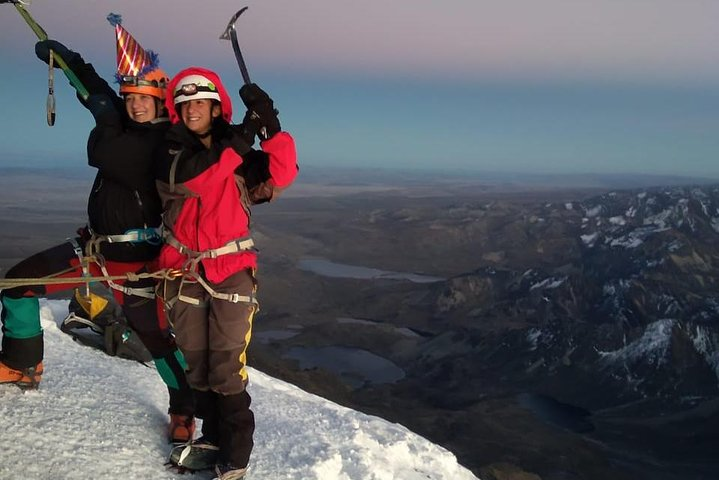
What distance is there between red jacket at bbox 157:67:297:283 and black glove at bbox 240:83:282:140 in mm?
119

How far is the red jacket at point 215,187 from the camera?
18.0ft

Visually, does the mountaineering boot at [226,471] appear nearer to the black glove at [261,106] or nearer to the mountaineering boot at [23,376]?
the mountaineering boot at [23,376]

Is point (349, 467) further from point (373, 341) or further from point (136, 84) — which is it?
point (373, 341)

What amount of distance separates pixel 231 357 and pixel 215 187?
5.66 feet

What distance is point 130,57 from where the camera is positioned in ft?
21.1

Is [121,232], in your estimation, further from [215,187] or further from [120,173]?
[215,187]

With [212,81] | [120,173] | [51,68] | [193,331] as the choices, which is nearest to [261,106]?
[212,81]

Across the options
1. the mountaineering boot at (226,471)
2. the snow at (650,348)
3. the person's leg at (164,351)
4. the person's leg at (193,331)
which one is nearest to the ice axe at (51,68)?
the person's leg at (164,351)

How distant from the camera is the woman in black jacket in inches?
243

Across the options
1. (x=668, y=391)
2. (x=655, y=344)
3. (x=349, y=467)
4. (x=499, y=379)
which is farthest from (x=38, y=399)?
(x=655, y=344)

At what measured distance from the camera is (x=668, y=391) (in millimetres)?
166625

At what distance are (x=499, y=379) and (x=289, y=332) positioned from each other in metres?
67.8

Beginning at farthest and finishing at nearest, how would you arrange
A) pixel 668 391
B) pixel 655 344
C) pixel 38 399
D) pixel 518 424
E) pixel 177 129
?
1. pixel 655 344
2. pixel 668 391
3. pixel 518 424
4. pixel 38 399
5. pixel 177 129

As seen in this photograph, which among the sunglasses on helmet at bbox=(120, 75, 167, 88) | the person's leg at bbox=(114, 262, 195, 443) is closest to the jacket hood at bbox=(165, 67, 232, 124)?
the sunglasses on helmet at bbox=(120, 75, 167, 88)
